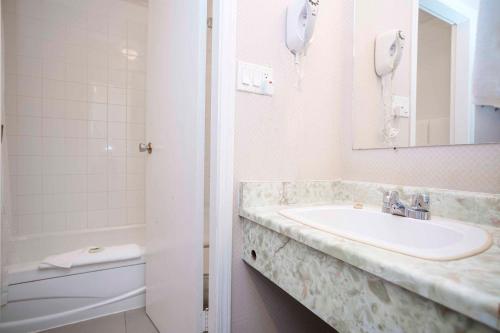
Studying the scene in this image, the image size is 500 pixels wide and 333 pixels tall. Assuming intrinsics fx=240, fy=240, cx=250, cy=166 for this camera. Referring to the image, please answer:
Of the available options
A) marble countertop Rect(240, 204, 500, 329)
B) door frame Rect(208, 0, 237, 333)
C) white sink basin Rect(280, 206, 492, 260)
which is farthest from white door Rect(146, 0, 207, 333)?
marble countertop Rect(240, 204, 500, 329)

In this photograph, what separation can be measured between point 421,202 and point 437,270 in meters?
0.43

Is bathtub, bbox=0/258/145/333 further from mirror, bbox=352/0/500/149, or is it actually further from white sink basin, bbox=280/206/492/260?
mirror, bbox=352/0/500/149

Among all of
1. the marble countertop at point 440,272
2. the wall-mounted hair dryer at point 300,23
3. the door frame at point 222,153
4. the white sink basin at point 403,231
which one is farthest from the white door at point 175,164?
the marble countertop at point 440,272

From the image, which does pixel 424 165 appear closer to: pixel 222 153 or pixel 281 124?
pixel 281 124

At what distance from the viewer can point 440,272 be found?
350mm

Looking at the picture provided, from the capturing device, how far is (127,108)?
2072mm

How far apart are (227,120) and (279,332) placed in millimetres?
852

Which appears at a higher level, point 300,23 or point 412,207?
point 300,23

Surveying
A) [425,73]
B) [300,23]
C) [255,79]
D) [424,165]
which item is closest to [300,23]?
[300,23]

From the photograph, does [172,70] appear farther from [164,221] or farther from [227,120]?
[164,221]

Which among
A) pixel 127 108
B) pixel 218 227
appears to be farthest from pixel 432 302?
pixel 127 108

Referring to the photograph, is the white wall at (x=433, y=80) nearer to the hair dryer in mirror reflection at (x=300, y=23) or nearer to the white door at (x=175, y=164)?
the hair dryer in mirror reflection at (x=300, y=23)

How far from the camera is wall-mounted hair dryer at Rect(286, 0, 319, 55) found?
85cm

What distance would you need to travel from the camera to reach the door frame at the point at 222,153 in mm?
833
